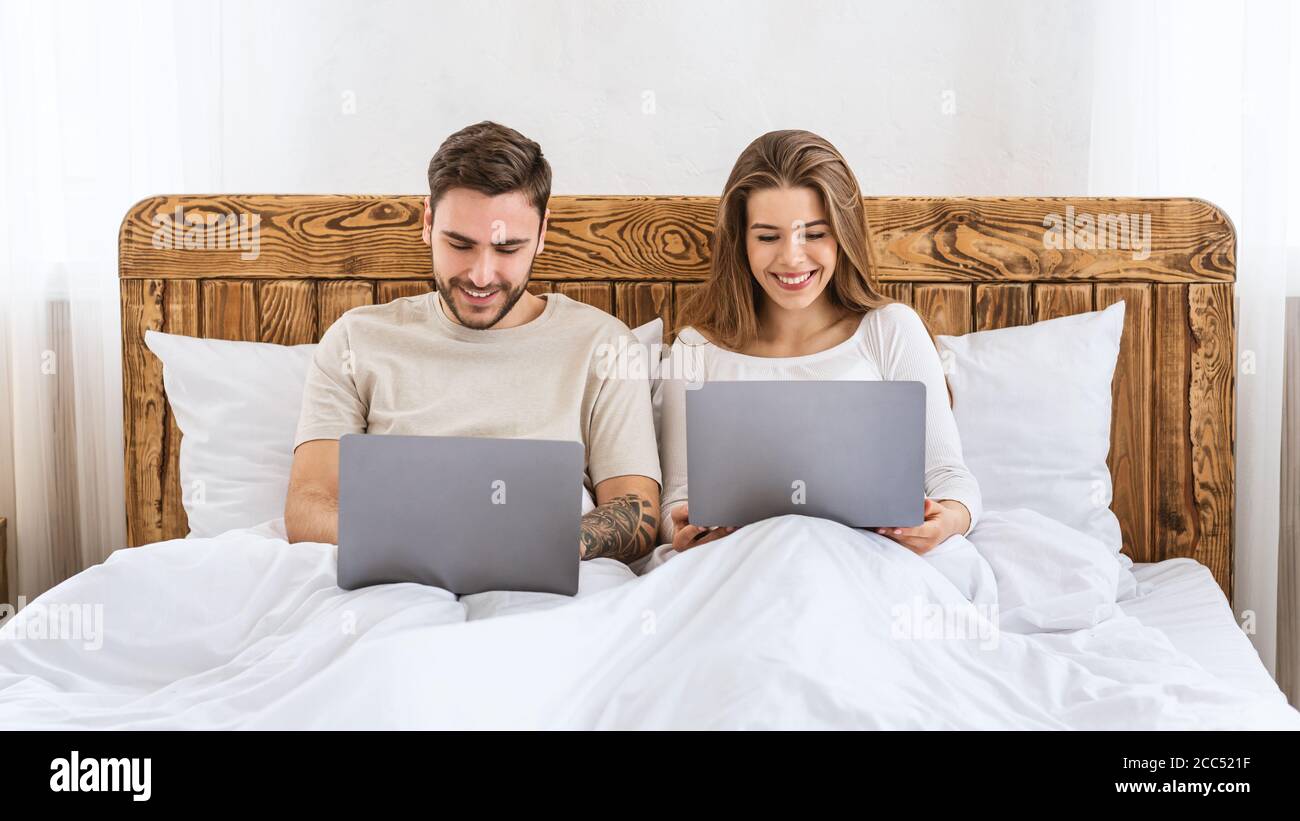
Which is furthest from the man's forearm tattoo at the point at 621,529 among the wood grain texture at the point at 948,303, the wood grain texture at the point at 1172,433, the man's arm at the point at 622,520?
the wood grain texture at the point at 1172,433

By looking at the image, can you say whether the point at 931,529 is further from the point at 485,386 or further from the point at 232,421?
the point at 232,421

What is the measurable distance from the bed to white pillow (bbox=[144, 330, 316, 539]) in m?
0.08

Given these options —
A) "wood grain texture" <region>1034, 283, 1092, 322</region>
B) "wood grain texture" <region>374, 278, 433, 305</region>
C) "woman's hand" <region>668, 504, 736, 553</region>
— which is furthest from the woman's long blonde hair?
"wood grain texture" <region>374, 278, 433, 305</region>

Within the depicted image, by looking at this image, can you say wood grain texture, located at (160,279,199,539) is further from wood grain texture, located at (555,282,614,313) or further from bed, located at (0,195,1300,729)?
wood grain texture, located at (555,282,614,313)

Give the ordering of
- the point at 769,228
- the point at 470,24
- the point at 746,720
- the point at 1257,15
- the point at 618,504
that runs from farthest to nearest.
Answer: the point at 470,24, the point at 1257,15, the point at 769,228, the point at 618,504, the point at 746,720

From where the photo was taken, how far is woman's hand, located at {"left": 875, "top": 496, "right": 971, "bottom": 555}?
1.34m

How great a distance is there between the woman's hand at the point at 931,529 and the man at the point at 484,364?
1.15 ft

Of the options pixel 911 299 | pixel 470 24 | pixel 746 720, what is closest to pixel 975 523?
pixel 911 299

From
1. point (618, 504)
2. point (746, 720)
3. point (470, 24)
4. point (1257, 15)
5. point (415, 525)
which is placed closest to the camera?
point (746, 720)

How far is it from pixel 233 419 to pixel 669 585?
88 cm

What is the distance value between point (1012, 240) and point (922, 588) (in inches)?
31.4

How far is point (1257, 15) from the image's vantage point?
1.74 m
